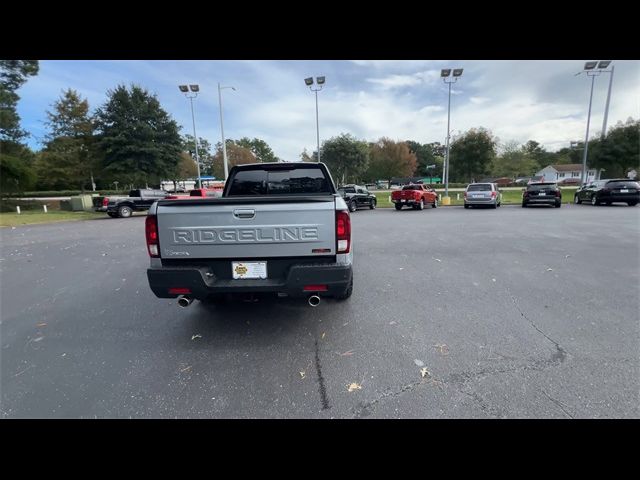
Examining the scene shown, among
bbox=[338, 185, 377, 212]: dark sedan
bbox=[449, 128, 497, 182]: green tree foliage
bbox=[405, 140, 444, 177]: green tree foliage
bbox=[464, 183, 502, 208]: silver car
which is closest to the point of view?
bbox=[464, 183, 502, 208]: silver car

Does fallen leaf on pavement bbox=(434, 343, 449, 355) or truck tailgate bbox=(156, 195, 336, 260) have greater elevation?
truck tailgate bbox=(156, 195, 336, 260)

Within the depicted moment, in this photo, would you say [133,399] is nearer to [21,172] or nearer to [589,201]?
[589,201]

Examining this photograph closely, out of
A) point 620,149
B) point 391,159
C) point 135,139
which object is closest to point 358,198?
point 135,139

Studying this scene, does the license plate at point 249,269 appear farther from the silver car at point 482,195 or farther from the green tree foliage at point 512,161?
the green tree foliage at point 512,161

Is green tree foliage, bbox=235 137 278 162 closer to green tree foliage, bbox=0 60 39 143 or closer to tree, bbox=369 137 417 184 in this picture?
tree, bbox=369 137 417 184

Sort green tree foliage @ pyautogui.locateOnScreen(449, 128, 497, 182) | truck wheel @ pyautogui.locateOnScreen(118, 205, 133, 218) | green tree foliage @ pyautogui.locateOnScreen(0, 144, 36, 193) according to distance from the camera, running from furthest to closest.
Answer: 1. green tree foliage @ pyautogui.locateOnScreen(449, 128, 497, 182)
2. green tree foliage @ pyautogui.locateOnScreen(0, 144, 36, 193)
3. truck wheel @ pyautogui.locateOnScreen(118, 205, 133, 218)

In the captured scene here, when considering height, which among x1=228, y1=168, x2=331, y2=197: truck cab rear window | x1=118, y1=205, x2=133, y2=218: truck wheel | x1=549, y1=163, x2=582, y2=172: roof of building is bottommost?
x1=118, y1=205, x2=133, y2=218: truck wheel

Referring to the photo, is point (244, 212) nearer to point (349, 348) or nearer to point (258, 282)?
point (258, 282)

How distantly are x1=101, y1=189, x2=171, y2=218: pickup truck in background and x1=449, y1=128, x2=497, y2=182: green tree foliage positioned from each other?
1801 inches

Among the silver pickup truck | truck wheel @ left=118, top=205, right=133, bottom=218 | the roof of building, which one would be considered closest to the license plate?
the silver pickup truck

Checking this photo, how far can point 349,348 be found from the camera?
123 inches

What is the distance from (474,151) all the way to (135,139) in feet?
152

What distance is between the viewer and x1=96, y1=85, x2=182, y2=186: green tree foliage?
24.8m
